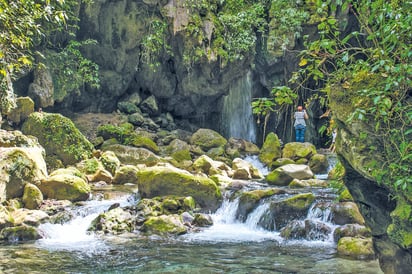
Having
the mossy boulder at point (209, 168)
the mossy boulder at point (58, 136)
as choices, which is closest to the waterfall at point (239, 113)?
the mossy boulder at point (209, 168)

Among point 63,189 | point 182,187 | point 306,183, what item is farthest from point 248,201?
point 63,189

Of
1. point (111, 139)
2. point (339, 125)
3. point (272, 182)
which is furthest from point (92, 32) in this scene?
point (339, 125)

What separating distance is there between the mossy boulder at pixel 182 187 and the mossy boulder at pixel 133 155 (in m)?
4.45

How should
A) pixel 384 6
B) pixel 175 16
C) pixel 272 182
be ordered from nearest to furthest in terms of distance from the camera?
1. pixel 384 6
2. pixel 272 182
3. pixel 175 16

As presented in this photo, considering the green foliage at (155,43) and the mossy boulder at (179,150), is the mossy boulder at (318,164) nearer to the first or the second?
the mossy boulder at (179,150)

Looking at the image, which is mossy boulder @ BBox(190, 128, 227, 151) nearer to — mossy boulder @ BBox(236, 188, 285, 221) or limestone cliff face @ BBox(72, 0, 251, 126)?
limestone cliff face @ BBox(72, 0, 251, 126)

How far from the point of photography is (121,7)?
1911 centimetres

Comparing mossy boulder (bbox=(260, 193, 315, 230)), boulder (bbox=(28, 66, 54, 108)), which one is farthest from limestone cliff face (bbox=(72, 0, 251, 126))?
mossy boulder (bbox=(260, 193, 315, 230))

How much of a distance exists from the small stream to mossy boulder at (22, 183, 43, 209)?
1108 millimetres

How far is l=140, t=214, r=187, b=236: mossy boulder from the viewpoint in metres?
8.03

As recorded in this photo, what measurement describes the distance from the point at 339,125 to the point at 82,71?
16.1 m

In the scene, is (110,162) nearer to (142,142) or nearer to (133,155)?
(133,155)

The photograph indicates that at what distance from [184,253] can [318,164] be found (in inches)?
362

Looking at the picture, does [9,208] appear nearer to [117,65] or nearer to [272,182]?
[272,182]
